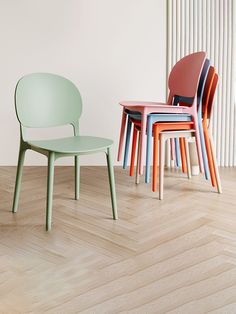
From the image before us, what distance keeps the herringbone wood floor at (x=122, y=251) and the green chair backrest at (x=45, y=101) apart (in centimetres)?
50

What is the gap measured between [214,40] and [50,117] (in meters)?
1.54

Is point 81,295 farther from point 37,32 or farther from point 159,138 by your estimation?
point 37,32

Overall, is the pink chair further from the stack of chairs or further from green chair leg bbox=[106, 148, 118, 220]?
green chair leg bbox=[106, 148, 118, 220]

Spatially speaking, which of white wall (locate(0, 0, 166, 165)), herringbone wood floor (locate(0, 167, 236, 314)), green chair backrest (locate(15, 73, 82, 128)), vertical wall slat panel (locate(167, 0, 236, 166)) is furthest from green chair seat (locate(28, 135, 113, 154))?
vertical wall slat panel (locate(167, 0, 236, 166))

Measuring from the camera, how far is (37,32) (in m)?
3.86

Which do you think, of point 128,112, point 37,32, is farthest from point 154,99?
point 37,32

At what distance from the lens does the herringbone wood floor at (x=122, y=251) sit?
1886mm

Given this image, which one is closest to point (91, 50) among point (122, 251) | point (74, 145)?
point (74, 145)

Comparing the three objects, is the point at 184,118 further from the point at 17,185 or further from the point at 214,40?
the point at 17,185

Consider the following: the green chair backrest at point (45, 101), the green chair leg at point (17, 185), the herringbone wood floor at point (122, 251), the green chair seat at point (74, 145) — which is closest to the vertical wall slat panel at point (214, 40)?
the herringbone wood floor at point (122, 251)

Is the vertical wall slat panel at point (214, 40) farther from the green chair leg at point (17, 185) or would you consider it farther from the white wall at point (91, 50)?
the green chair leg at point (17, 185)

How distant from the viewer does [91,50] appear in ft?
12.8

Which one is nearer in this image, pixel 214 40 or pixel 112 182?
pixel 112 182

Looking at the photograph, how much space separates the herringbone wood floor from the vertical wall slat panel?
2.23ft
